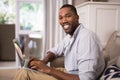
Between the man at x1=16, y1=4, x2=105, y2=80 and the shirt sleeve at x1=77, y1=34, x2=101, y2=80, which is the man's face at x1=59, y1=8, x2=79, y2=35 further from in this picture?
the shirt sleeve at x1=77, y1=34, x2=101, y2=80

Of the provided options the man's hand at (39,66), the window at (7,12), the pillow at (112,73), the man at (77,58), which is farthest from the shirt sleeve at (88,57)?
the window at (7,12)

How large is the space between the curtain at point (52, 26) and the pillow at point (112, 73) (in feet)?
5.65

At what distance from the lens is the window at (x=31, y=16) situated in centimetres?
415

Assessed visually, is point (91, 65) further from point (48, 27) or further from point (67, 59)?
point (48, 27)

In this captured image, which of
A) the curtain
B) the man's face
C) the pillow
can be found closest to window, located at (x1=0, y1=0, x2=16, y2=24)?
the curtain

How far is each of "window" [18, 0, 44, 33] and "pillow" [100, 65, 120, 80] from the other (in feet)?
8.59

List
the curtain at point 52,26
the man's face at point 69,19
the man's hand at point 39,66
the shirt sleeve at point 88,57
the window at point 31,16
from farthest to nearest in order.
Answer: the window at point 31,16, the curtain at point 52,26, the man's face at point 69,19, the man's hand at point 39,66, the shirt sleeve at point 88,57

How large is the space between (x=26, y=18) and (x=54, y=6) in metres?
1.32

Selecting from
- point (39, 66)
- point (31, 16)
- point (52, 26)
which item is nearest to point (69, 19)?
point (39, 66)

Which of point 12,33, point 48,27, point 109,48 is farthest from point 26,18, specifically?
point 109,48

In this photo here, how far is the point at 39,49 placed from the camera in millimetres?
4434

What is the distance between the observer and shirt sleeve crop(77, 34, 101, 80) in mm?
1439

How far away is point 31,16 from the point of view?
4484 millimetres

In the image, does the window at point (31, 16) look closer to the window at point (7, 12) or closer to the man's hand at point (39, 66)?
the window at point (7, 12)
